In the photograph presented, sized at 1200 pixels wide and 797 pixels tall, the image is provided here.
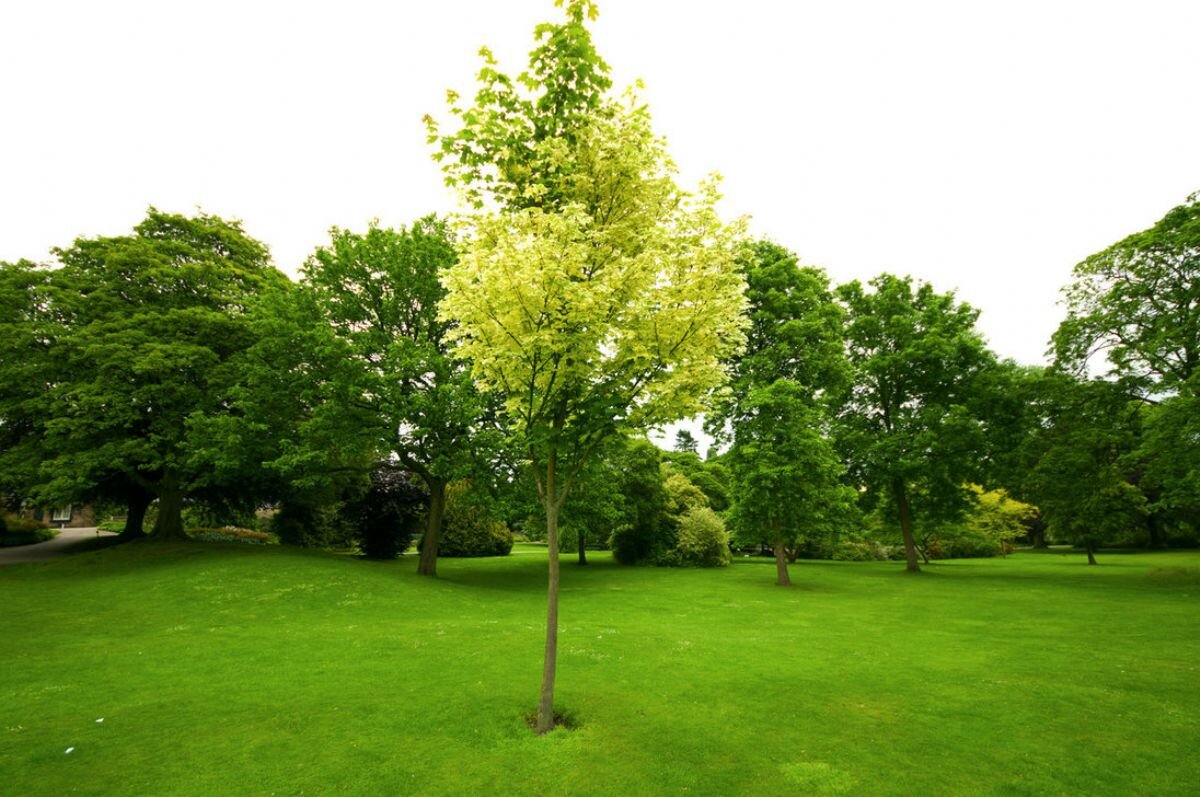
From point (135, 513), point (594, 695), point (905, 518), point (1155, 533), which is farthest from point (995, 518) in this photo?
point (135, 513)

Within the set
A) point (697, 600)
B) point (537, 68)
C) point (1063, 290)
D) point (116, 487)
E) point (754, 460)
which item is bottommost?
point (697, 600)

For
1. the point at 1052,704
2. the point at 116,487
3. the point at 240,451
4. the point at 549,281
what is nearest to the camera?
the point at 549,281

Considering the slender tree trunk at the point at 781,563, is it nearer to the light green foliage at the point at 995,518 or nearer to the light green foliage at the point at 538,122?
the light green foliage at the point at 538,122

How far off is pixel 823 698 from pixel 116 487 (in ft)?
123

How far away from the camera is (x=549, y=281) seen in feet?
23.9

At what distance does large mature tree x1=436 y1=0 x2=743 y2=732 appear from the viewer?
7.56 meters

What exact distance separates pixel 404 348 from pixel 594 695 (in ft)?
58.7

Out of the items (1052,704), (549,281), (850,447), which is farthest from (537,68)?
(850,447)

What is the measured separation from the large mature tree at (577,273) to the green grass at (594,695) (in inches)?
75.0

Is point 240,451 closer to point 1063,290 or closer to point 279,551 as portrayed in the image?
point 279,551

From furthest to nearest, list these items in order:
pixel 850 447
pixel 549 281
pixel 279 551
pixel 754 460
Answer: pixel 850 447 → pixel 279 551 → pixel 754 460 → pixel 549 281

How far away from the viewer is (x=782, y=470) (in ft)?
80.4

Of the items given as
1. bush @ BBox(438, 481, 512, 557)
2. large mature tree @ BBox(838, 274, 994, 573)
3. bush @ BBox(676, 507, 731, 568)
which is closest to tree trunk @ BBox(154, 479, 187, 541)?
bush @ BBox(438, 481, 512, 557)

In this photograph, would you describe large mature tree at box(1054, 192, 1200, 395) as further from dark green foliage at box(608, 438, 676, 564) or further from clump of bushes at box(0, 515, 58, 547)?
clump of bushes at box(0, 515, 58, 547)
